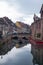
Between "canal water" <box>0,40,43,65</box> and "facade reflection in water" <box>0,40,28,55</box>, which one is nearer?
"canal water" <box>0,40,43,65</box>

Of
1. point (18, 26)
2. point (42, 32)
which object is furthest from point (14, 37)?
point (18, 26)

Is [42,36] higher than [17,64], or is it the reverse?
[42,36]

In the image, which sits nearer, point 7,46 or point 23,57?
point 23,57

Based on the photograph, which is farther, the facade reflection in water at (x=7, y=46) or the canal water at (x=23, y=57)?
the facade reflection in water at (x=7, y=46)

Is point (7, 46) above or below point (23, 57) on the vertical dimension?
above

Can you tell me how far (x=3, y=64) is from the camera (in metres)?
24.4

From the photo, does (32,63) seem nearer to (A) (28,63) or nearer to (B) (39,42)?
(A) (28,63)

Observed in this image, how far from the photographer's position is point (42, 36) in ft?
147

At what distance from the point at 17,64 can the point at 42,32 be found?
71.0 ft

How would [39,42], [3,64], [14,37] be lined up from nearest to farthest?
[3,64]
[39,42]
[14,37]

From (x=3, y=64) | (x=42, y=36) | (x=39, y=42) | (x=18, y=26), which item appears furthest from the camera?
(x=18, y=26)

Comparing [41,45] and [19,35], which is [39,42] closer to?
[41,45]

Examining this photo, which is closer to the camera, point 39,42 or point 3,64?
point 3,64

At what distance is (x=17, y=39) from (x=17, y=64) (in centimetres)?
4816
